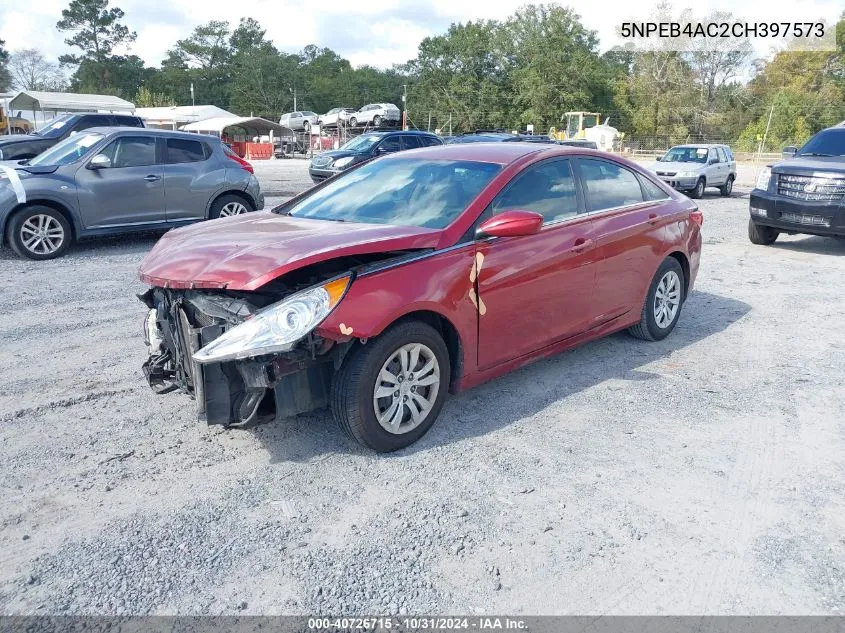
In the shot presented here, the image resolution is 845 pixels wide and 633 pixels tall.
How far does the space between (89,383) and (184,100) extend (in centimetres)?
9717

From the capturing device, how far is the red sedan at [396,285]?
133 inches

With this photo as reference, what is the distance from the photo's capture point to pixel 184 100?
303ft

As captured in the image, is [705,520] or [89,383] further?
[89,383]

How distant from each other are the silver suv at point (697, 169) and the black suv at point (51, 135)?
14231 mm

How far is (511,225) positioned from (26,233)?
7.23 m

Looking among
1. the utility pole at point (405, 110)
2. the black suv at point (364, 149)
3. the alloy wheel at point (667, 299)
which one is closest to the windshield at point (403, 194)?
the alloy wheel at point (667, 299)

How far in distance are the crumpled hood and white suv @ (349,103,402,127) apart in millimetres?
43191

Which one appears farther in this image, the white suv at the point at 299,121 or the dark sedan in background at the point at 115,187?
the white suv at the point at 299,121

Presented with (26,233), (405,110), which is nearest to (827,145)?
(26,233)

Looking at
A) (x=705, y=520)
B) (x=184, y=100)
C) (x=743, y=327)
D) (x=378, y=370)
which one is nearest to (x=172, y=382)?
(x=378, y=370)

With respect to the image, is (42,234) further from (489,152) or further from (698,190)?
(698,190)

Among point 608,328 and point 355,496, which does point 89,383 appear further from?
point 608,328

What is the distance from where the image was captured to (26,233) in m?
8.61

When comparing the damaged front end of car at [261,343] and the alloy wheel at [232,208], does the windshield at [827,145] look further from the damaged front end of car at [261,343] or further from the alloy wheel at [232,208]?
the damaged front end of car at [261,343]
